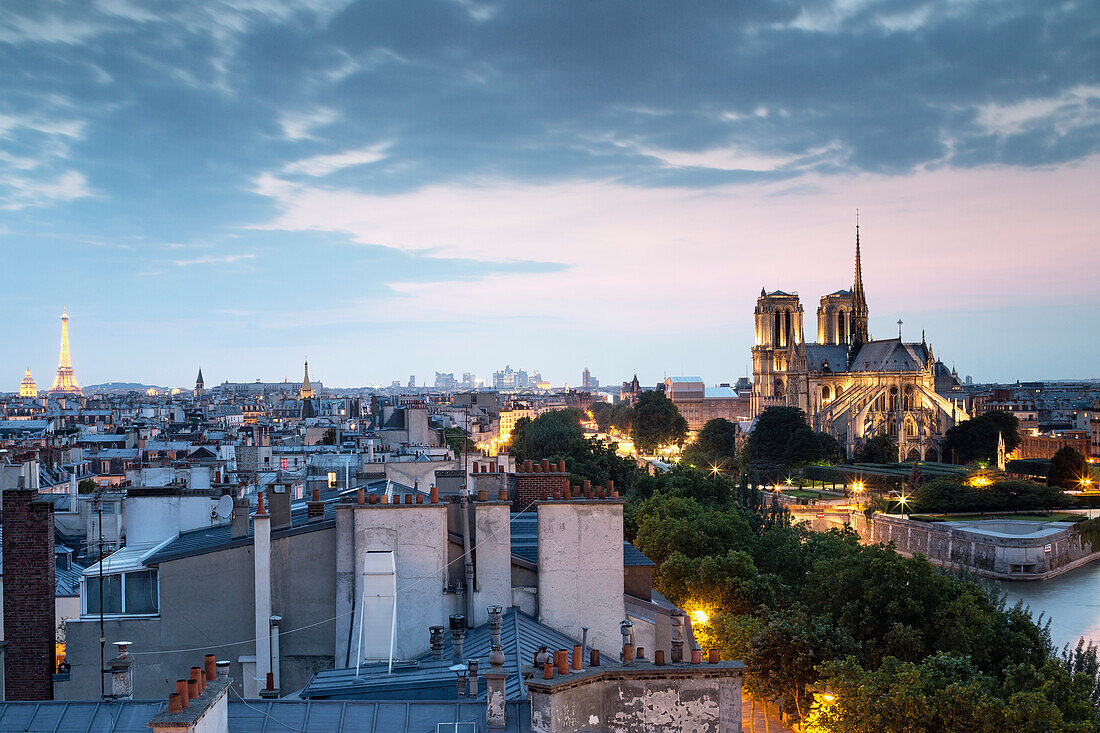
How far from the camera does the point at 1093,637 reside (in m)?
33.3

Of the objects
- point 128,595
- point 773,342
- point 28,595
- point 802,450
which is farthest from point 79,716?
point 773,342

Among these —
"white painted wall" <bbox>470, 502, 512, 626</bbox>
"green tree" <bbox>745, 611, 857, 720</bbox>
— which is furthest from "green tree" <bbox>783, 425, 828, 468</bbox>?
"white painted wall" <bbox>470, 502, 512, 626</bbox>

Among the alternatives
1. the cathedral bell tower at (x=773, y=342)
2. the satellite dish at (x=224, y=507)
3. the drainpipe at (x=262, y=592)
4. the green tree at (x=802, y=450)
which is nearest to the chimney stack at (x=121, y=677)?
the drainpipe at (x=262, y=592)

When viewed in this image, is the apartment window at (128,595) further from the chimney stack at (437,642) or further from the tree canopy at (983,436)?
the tree canopy at (983,436)

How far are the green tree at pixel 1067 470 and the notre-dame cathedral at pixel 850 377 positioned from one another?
22.9m

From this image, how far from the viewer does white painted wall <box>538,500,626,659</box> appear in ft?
38.9

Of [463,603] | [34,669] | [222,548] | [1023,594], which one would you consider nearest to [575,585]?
[463,603]

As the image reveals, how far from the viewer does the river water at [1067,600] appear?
34500 mm

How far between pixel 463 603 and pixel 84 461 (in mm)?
46573

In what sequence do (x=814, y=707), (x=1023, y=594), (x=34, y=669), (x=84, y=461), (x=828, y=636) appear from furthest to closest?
1. (x=84, y=461)
2. (x=1023, y=594)
3. (x=828, y=636)
4. (x=814, y=707)
5. (x=34, y=669)

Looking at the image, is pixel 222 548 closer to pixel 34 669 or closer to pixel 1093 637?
pixel 34 669

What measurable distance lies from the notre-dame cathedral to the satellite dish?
79.4 meters

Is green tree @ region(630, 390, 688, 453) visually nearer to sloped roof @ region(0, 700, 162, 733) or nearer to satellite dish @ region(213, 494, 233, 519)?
satellite dish @ region(213, 494, 233, 519)

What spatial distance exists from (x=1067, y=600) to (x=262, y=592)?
123 feet
